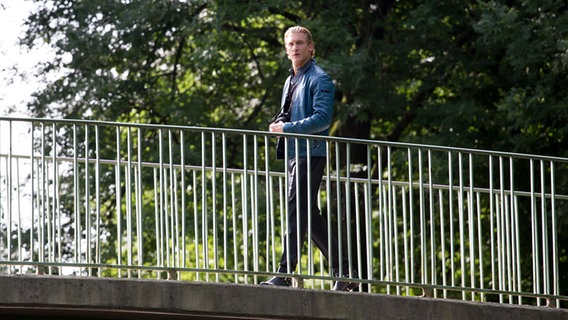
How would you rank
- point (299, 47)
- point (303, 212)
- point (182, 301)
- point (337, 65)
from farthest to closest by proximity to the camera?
1. point (337, 65)
2. point (303, 212)
3. point (299, 47)
4. point (182, 301)

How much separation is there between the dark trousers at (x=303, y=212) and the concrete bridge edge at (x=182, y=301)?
345mm

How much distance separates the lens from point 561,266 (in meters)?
19.5

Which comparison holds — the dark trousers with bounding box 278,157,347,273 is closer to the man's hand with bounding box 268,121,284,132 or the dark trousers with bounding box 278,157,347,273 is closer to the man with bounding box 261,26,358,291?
the man with bounding box 261,26,358,291

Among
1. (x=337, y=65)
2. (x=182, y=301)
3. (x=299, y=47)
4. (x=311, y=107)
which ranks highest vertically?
(x=337, y=65)

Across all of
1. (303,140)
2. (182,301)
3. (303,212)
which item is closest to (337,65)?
(303,140)

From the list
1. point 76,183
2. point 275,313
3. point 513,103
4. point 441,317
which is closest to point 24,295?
point 76,183

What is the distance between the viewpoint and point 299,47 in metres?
10.3

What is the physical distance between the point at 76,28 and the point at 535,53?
6.56 meters

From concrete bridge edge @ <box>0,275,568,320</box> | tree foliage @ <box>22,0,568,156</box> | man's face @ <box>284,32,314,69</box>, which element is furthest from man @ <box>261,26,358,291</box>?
tree foliage @ <box>22,0,568,156</box>

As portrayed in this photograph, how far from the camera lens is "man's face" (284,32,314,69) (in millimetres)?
10250

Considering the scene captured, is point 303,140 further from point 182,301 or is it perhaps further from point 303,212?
point 182,301

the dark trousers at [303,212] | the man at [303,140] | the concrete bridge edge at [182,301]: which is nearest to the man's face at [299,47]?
the man at [303,140]

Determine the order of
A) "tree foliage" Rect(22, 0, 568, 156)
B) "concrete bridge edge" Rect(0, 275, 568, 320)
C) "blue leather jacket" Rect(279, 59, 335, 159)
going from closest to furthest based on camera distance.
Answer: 1. "concrete bridge edge" Rect(0, 275, 568, 320)
2. "blue leather jacket" Rect(279, 59, 335, 159)
3. "tree foliage" Rect(22, 0, 568, 156)

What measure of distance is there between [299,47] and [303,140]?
673 mm
